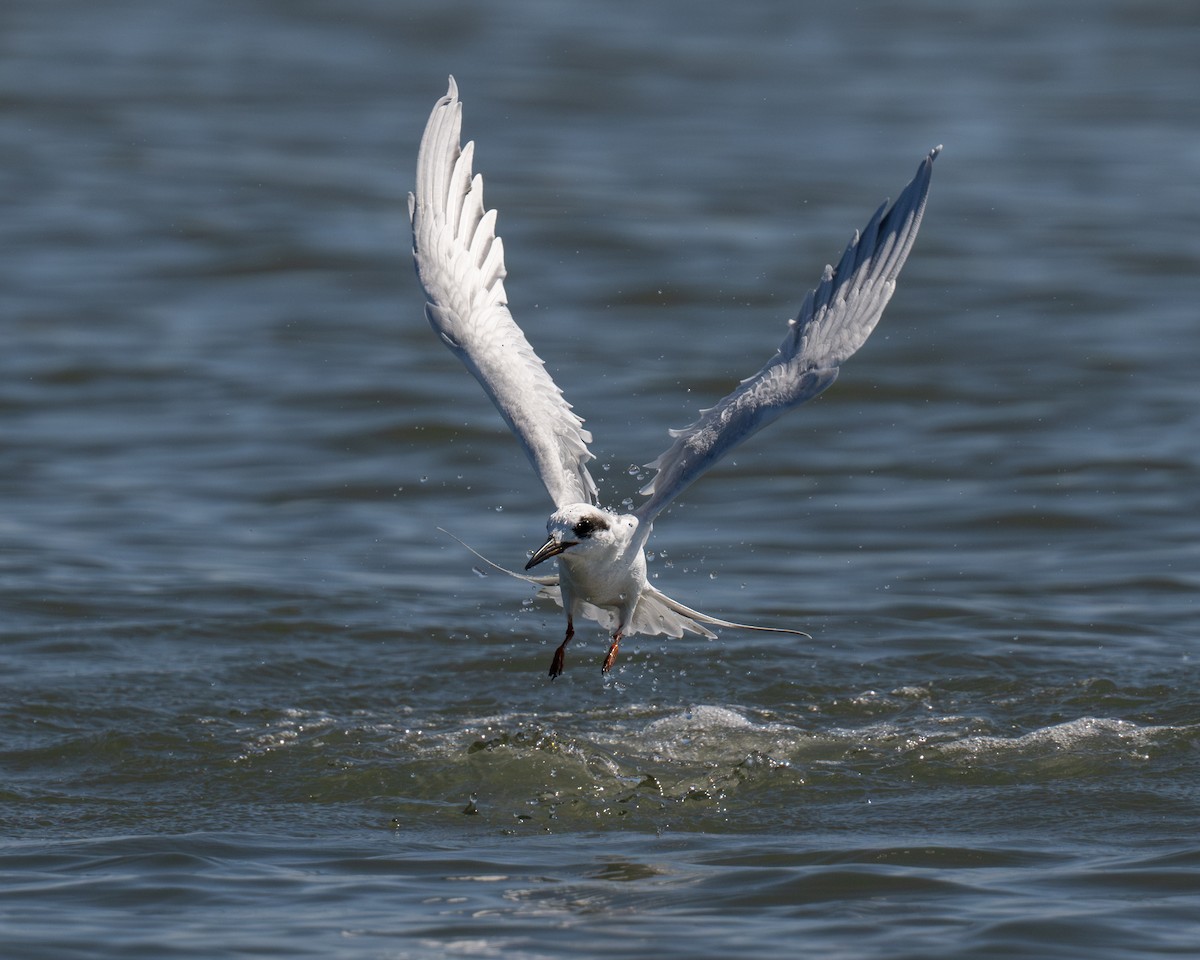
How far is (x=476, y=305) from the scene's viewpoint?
7.96 meters

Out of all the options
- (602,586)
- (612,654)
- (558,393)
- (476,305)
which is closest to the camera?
(602,586)

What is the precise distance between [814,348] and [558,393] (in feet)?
3.70

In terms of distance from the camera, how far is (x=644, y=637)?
367 inches

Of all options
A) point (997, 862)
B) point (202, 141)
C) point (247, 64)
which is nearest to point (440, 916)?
point (997, 862)

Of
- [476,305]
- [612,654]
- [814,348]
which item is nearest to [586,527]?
[612,654]

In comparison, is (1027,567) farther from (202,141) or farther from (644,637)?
(202,141)

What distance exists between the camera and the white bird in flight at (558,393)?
22.6 ft

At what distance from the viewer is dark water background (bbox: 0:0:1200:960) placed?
6191 millimetres

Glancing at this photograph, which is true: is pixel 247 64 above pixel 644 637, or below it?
above

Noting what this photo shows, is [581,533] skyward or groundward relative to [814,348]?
groundward

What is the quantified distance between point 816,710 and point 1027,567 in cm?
260

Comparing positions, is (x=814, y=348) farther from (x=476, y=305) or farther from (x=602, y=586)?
(x=476, y=305)

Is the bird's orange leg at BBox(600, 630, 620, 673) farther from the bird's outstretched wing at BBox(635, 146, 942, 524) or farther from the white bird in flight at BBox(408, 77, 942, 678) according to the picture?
the bird's outstretched wing at BBox(635, 146, 942, 524)

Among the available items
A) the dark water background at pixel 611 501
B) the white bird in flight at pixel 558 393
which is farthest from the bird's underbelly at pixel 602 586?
the dark water background at pixel 611 501
